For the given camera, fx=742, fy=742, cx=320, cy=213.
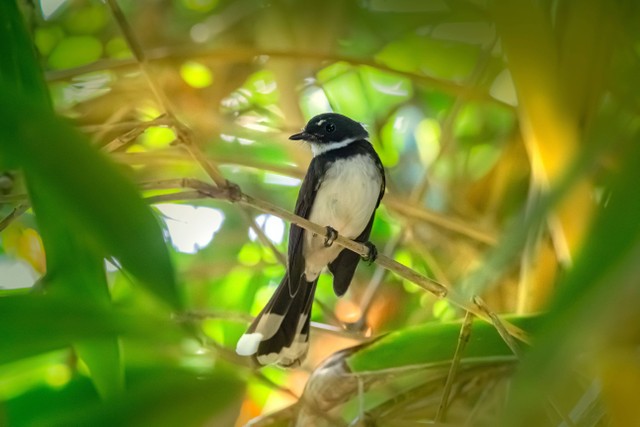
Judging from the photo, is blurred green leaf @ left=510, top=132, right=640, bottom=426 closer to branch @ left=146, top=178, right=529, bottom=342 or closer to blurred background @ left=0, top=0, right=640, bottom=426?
blurred background @ left=0, top=0, right=640, bottom=426

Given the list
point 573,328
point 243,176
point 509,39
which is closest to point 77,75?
point 243,176

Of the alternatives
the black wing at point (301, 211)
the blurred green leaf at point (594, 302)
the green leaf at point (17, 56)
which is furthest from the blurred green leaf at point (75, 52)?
the blurred green leaf at point (594, 302)

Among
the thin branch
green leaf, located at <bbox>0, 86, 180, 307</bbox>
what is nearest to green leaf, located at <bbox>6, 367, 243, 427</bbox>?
green leaf, located at <bbox>0, 86, 180, 307</bbox>

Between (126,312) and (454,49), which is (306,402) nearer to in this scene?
(126,312)

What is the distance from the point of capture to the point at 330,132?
90cm

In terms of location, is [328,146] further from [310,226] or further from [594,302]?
[594,302]

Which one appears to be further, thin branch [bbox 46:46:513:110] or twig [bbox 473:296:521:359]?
thin branch [bbox 46:46:513:110]

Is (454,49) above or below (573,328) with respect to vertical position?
above

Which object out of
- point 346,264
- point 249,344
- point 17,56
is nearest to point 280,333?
point 249,344

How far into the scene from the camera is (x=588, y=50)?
0.66 meters

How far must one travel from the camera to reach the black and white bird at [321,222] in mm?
823

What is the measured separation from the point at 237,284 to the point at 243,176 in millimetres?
132

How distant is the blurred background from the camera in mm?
604

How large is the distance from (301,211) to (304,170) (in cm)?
7
